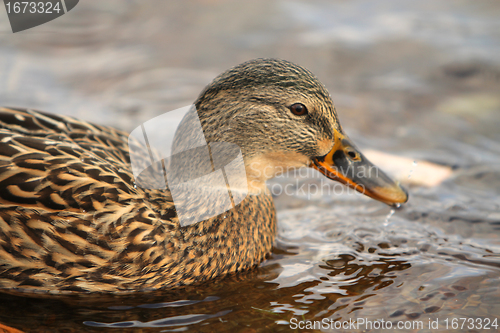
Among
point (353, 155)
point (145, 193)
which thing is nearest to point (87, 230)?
point (145, 193)

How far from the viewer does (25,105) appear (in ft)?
20.0

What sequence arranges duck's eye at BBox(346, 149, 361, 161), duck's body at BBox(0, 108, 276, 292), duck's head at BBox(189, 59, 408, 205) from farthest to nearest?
duck's eye at BBox(346, 149, 361, 161) → duck's head at BBox(189, 59, 408, 205) → duck's body at BBox(0, 108, 276, 292)

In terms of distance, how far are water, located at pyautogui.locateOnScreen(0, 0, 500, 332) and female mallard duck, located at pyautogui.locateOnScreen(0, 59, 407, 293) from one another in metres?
0.22

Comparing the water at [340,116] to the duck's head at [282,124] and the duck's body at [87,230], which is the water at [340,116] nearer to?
the duck's body at [87,230]

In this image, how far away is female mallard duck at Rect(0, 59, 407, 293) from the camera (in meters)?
3.49

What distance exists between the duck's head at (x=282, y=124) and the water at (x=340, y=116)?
0.65 m

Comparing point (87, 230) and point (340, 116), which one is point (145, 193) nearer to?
point (87, 230)

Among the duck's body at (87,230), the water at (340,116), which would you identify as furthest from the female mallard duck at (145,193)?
the water at (340,116)

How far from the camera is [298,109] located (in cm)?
383

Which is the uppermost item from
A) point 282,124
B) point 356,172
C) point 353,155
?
point 282,124

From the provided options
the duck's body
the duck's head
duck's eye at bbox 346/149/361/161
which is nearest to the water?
the duck's body

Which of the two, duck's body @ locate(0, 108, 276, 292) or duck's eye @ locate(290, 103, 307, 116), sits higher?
duck's eye @ locate(290, 103, 307, 116)

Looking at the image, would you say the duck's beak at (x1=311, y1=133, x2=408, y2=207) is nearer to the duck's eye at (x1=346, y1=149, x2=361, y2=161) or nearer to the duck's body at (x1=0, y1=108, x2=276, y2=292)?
the duck's eye at (x1=346, y1=149, x2=361, y2=161)

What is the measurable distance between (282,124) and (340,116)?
2.60 m
